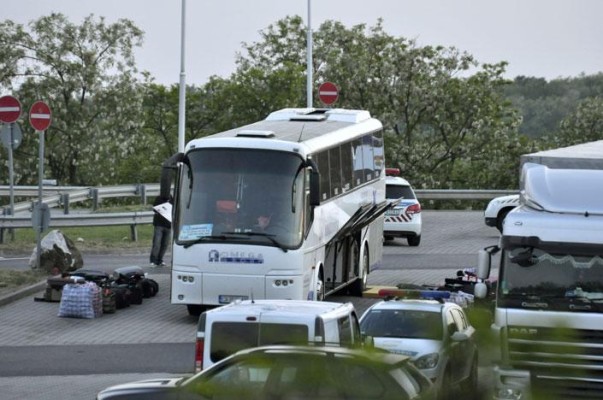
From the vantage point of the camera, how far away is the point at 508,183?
165ft

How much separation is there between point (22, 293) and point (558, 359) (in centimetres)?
2167

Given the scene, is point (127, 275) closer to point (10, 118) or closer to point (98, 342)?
point (98, 342)

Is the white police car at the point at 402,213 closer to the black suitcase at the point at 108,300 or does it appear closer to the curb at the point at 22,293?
the curb at the point at 22,293

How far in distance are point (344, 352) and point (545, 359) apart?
735 mm

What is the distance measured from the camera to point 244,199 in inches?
816

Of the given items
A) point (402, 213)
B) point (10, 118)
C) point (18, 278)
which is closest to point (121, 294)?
point (18, 278)

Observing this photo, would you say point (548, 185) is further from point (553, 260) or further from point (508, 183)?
point (508, 183)

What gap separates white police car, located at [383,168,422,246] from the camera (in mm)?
33719

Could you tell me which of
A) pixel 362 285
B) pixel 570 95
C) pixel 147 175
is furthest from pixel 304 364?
pixel 147 175

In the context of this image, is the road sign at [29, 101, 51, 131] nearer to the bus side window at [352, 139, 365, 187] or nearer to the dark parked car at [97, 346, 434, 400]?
the bus side window at [352, 139, 365, 187]

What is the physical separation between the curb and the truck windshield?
39.2 feet

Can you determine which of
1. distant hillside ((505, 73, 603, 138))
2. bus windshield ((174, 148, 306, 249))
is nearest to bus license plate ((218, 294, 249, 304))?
bus windshield ((174, 148, 306, 249))

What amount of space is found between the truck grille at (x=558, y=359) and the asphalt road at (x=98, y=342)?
1220cm

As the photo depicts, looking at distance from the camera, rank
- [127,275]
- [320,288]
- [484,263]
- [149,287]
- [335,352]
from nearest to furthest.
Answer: [335,352]
[484,263]
[320,288]
[127,275]
[149,287]
